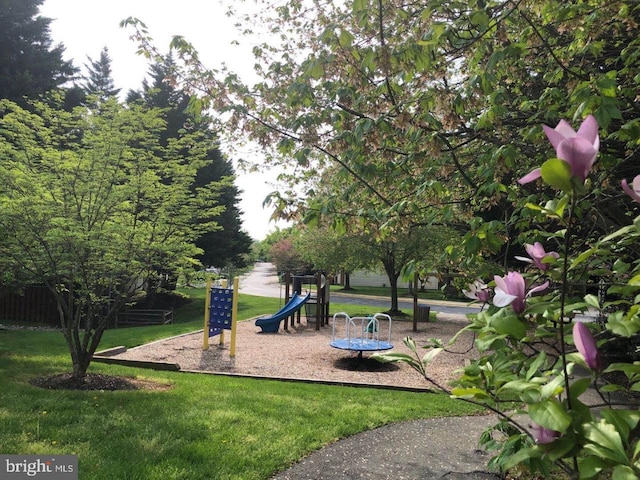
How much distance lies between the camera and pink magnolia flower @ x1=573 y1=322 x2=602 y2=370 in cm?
107

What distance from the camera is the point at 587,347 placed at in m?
1.08

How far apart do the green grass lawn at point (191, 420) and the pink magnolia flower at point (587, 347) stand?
10.3 ft

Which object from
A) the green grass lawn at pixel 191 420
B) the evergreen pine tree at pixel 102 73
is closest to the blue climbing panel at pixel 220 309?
the green grass lawn at pixel 191 420

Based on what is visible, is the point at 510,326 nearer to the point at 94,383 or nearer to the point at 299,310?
the point at 94,383

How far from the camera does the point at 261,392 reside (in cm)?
627

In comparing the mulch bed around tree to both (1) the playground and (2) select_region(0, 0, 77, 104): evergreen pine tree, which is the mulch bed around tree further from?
(2) select_region(0, 0, 77, 104): evergreen pine tree

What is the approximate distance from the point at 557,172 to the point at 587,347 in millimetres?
435

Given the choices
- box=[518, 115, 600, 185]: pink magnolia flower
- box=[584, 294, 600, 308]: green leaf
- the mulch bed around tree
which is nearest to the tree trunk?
the mulch bed around tree

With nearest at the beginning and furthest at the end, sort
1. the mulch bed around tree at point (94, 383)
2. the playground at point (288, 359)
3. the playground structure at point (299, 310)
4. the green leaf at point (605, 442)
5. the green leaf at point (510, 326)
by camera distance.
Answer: the green leaf at point (605, 442)
the green leaf at point (510, 326)
the mulch bed around tree at point (94, 383)
the playground at point (288, 359)
the playground structure at point (299, 310)

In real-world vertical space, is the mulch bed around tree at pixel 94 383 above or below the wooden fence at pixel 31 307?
below

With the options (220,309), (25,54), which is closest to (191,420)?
(220,309)

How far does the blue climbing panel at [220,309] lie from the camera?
10.5 meters

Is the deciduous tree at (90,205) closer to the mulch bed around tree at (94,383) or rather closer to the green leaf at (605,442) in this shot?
the mulch bed around tree at (94,383)

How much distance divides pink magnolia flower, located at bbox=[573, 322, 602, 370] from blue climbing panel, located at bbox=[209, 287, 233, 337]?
9.77 m
